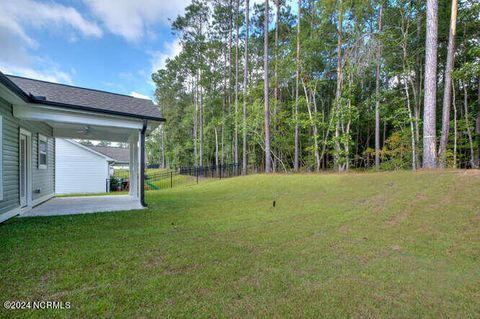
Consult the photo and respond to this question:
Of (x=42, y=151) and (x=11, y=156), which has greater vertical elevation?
(x=42, y=151)

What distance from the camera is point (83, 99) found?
608 cm

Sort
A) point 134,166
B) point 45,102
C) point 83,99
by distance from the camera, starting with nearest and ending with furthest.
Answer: point 45,102 < point 83,99 < point 134,166

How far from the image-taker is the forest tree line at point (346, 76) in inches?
387

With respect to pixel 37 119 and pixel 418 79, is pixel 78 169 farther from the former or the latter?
pixel 418 79

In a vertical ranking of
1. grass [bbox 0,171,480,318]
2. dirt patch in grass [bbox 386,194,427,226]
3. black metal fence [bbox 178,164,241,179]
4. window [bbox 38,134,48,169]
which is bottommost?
grass [bbox 0,171,480,318]

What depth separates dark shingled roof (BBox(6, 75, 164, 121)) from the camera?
17.8 feet

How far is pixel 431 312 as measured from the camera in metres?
1.99

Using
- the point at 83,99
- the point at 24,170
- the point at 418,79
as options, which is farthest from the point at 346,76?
the point at 24,170

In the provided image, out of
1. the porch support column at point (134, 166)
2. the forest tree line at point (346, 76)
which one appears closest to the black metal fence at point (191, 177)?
the forest tree line at point (346, 76)

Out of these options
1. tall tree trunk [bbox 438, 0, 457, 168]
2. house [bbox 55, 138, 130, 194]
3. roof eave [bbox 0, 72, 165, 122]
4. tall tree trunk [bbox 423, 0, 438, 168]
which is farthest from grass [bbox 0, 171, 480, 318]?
house [bbox 55, 138, 130, 194]

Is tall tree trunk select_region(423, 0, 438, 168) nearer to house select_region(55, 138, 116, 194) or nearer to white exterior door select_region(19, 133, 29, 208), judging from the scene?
white exterior door select_region(19, 133, 29, 208)

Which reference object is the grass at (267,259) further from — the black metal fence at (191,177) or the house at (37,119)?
the black metal fence at (191,177)

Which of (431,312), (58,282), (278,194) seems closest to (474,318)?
(431,312)

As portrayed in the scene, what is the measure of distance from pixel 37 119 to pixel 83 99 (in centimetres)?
113
